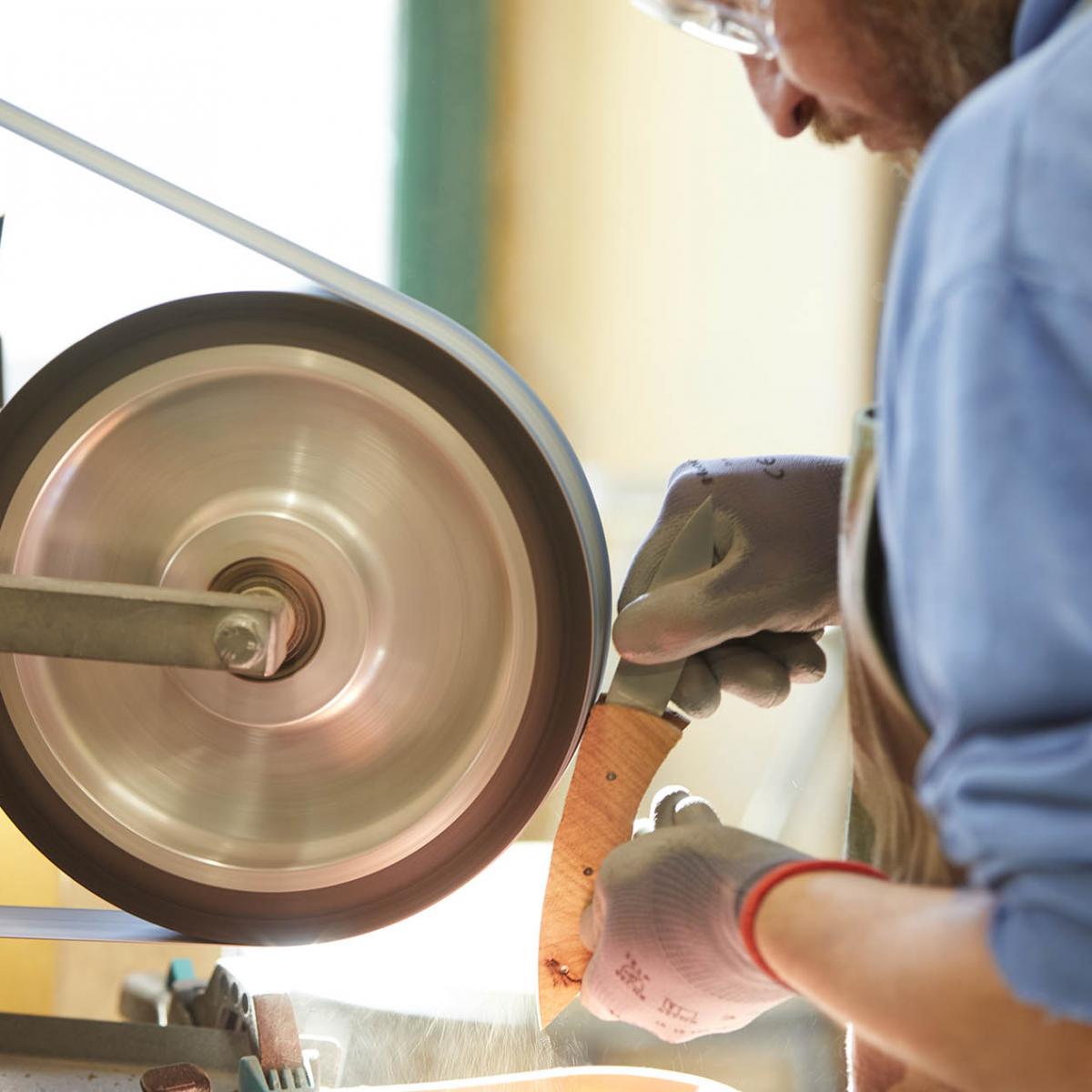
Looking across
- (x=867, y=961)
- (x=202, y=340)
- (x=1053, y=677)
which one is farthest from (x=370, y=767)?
(x=1053, y=677)

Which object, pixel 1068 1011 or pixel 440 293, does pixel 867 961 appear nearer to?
pixel 1068 1011

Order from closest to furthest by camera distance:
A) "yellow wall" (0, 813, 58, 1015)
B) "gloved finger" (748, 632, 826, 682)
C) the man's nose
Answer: the man's nose
"gloved finger" (748, 632, 826, 682)
"yellow wall" (0, 813, 58, 1015)

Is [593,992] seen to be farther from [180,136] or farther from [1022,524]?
[180,136]

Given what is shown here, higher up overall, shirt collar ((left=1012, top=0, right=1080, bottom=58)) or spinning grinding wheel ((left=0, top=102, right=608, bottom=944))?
shirt collar ((left=1012, top=0, right=1080, bottom=58))

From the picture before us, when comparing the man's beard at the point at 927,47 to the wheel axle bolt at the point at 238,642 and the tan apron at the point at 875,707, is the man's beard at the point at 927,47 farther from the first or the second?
the wheel axle bolt at the point at 238,642

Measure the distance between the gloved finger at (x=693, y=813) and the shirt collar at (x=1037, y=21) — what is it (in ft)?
1.69

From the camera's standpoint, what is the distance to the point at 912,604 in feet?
1.60

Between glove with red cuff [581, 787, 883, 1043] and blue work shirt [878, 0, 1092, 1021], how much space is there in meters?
0.17

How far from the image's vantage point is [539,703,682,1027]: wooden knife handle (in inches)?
35.2

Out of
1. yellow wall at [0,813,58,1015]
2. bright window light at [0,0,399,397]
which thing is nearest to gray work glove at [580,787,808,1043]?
yellow wall at [0,813,58,1015]

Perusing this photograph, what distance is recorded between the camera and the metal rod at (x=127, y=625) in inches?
33.1

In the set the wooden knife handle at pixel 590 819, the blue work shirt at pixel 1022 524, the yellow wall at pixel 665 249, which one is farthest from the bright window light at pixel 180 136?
the blue work shirt at pixel 1022 524

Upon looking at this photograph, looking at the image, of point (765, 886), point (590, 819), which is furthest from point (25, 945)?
point (765, 886)

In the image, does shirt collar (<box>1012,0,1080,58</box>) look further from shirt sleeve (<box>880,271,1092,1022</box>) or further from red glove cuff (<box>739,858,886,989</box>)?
red glove cuff (<box>739,858,886,989</box>)
